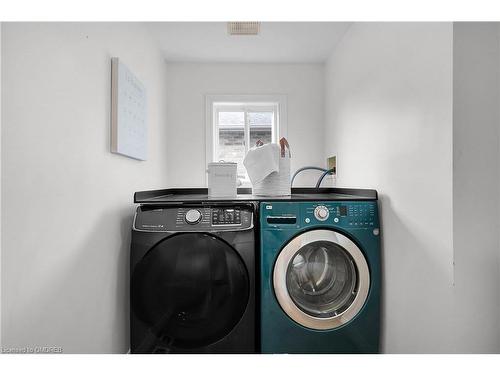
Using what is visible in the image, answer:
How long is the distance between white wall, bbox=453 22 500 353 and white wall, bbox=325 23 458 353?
0.03 meters

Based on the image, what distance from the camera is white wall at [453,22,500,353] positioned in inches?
41.3

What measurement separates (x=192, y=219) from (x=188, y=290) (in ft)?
1.18

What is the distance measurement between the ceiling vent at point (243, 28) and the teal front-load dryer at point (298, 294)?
1.23 m

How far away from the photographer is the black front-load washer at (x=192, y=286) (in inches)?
58.6

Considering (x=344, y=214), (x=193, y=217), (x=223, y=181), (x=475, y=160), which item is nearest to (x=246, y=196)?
(x=223, y=181)

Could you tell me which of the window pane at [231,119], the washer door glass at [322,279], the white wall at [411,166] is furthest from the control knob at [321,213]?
the window pane at [231,119]

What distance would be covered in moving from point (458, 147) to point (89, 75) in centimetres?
150

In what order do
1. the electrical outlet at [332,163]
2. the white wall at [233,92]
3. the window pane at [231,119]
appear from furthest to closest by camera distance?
the window pane at [231,119] → the white wall at [233,92] → the electrical outlet at [332,163]

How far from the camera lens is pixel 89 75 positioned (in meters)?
1.26

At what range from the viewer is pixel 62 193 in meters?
1.08

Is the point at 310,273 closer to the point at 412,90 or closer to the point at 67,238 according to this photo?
the point at 412,90

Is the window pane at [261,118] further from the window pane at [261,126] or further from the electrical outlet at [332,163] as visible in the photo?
the electrical outlet at [332,163]

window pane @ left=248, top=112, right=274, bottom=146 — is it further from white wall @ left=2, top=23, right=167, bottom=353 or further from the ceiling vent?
white wall @ left=2, top=23, right=167, bottom=353

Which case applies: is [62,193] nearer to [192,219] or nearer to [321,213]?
[192,219]
